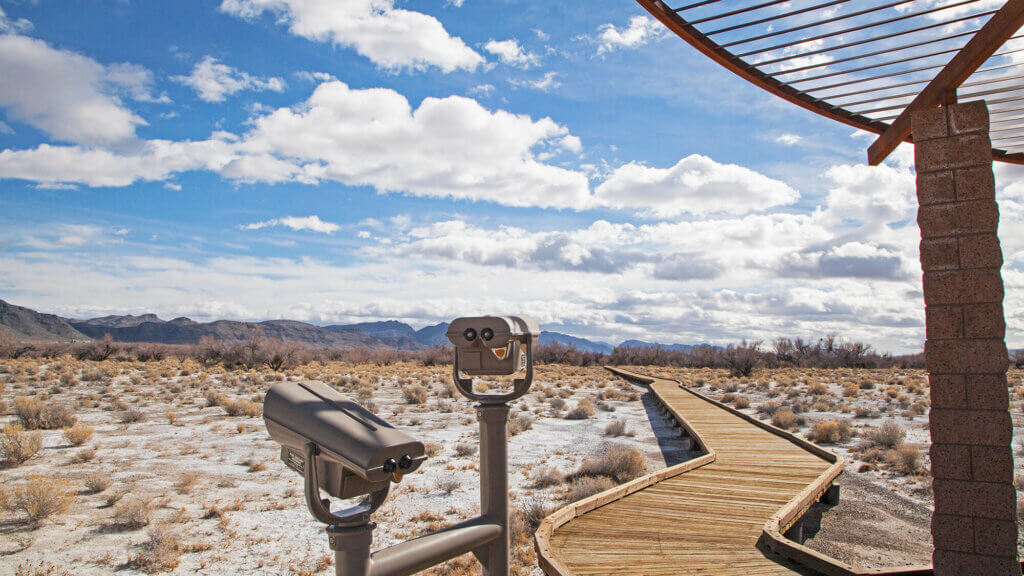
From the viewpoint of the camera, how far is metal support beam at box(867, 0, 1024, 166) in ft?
9.71

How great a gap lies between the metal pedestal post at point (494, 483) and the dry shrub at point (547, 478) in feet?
18.0

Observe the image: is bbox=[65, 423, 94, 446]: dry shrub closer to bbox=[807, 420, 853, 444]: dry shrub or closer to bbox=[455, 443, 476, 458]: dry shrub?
bbox=[455, 443, 476, 458]: dry shrub

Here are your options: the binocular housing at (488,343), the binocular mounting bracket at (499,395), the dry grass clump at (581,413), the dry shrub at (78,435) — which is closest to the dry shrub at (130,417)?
the dry shrub at (78,435)

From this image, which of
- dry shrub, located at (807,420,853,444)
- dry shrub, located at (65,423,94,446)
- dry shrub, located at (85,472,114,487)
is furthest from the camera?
dry shrub, located at (807,420,853,444)

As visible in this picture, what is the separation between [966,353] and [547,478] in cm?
536

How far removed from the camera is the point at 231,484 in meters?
7.40

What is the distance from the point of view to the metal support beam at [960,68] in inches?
116

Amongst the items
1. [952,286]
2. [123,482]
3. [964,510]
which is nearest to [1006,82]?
[952,286]

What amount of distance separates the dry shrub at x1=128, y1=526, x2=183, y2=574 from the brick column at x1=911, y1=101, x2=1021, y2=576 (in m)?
5.54

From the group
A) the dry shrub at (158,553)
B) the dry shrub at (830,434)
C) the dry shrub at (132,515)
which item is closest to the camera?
the dry shrub at (158,553)

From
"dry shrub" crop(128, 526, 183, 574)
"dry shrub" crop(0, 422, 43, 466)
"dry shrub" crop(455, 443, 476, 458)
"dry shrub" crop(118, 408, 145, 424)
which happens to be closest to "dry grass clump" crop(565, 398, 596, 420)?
"dry shrub" crop(455, 443, 476, 458)

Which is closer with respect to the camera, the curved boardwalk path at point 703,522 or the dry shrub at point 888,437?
the curved boardwalk path at point 703,522

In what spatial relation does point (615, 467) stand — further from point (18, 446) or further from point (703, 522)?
point (18, 446)

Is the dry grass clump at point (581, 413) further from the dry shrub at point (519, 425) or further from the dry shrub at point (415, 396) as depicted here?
the dry shrub at point (415, 396)
